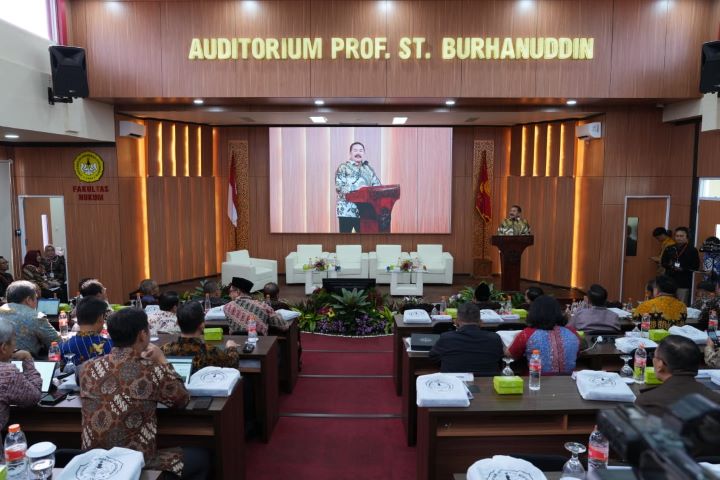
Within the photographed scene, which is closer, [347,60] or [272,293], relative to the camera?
[272,293]

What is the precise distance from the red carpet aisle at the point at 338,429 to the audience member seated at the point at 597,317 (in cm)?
184

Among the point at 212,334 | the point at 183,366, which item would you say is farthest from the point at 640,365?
the point at 212,334

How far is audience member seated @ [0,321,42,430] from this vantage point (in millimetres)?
2695

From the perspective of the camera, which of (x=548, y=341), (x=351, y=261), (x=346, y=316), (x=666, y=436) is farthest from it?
(x=351, y=261)

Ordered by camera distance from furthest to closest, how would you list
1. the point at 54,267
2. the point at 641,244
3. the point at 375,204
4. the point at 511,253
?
1. the point at 375,204
2. the point at 641,244
3. the point at 511,253
4. the point at 54,267

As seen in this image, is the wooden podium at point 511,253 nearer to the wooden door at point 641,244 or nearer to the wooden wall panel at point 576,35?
the wooden door at point 641,244

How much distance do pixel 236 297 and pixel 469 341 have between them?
244 cm

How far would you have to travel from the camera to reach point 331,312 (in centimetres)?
768

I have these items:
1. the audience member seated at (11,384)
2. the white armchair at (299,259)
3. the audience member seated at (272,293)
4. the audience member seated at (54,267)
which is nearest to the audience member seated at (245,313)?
the audience member seated at (272,293)

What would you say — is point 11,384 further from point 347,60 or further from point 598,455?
point 347,60

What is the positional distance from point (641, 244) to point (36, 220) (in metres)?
10.8

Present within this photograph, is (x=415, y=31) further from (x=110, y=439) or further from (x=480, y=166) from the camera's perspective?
(x=110, y=439)

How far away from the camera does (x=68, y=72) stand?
7348mm

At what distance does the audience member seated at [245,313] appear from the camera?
4.89 metres
